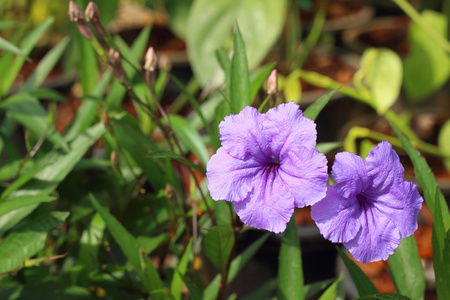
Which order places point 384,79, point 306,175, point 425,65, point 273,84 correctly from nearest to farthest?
point 306,175 → point 273,84 → point 384,79 → point 425,65

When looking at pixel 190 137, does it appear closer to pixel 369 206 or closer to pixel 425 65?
pixel 369 206

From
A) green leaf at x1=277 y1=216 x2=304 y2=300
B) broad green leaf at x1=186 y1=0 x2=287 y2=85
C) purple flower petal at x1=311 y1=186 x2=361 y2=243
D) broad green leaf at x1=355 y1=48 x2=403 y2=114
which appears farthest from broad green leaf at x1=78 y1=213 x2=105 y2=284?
broad green leaf at x1=355 y1=48 x2=403 y2=114

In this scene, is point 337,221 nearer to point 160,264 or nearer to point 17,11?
point 160,264

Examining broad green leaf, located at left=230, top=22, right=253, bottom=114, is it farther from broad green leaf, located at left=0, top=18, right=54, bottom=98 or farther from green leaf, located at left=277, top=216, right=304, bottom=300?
broad green leaf, located at left=0, top=18, right=54, bottom=98

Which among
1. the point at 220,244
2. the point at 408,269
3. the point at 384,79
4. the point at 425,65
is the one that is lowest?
the point at 425,65

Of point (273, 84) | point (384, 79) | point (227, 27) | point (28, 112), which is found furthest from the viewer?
point (227, 27)

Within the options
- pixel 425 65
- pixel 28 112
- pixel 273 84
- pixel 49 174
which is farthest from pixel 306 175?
pixel 425 65

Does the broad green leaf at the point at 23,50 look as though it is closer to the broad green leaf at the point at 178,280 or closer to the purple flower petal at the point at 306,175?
the broad green leaf at the point at 178,280

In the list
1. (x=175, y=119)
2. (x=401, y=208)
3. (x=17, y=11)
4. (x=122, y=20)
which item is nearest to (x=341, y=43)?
(x=122, y=20)
